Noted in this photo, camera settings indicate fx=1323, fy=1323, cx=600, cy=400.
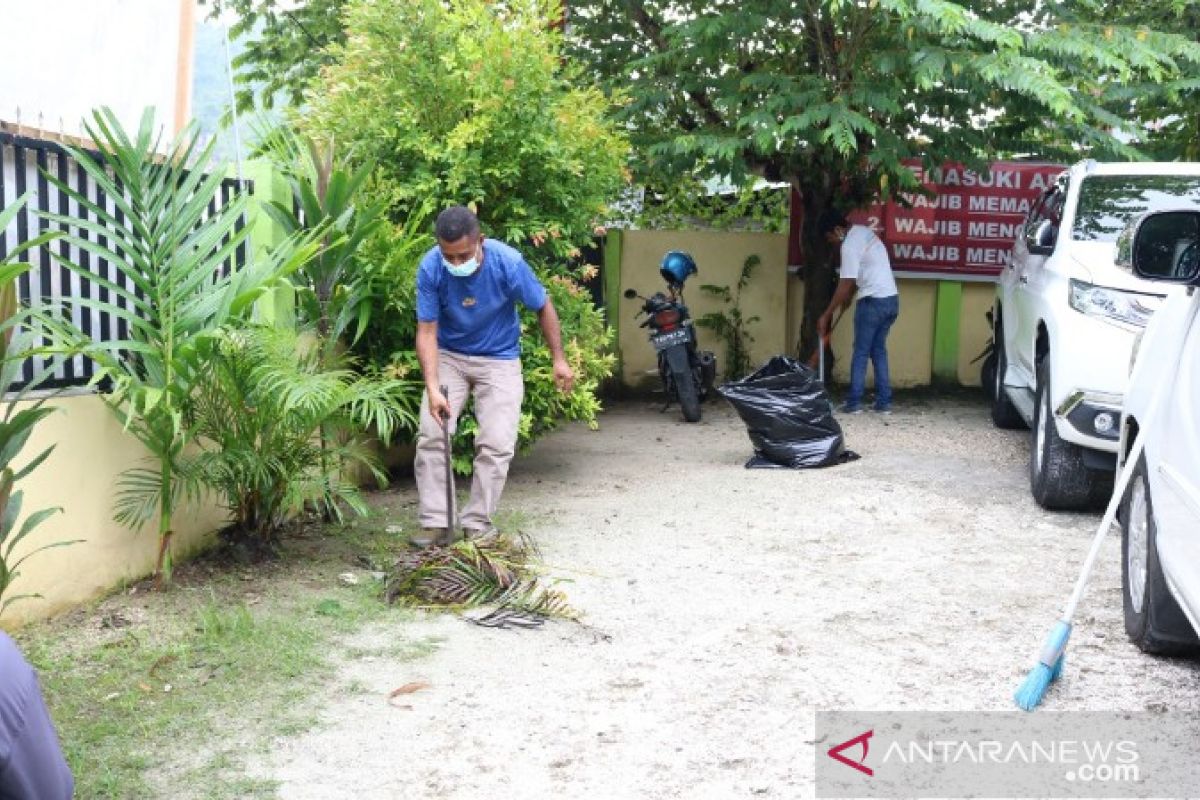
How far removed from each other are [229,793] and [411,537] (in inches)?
118

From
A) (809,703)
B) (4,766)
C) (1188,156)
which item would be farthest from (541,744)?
(1188,156)

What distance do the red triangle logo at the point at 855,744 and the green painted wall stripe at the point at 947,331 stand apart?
9.00 m

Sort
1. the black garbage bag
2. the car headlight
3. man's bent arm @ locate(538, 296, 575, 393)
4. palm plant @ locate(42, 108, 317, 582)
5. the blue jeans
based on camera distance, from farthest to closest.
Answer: the blue jeans < the black garbage bag < the car headlight < man's bent arm @ locate(538, 296, 575, 393) < palm plant @ locate(42, 108, 317, 582)

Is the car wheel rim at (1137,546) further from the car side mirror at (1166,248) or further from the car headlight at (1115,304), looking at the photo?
the car headlight at (1115,304)

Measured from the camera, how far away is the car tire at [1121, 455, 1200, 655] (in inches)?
180

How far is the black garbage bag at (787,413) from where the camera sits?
862 cm

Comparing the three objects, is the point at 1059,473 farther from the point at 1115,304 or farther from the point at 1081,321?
the point at 1115,304

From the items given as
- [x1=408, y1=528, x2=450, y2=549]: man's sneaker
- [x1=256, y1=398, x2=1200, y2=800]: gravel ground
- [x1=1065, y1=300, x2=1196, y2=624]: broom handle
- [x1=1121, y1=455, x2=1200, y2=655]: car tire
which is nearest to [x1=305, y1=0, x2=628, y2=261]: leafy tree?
[x1=256, y1=398, x2=1200, y2=800]: gravel ground

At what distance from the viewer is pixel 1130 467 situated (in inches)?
175

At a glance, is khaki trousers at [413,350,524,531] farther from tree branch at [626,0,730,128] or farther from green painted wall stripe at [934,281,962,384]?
green painted wall stripe at [934,281,962,384]

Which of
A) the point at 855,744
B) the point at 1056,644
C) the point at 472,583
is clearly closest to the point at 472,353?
the point at 472,583

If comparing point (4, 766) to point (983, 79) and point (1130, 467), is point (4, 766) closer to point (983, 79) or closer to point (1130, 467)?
point (1130, 467)

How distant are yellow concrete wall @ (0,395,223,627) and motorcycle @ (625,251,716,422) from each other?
223 inches

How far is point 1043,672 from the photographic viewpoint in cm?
436
